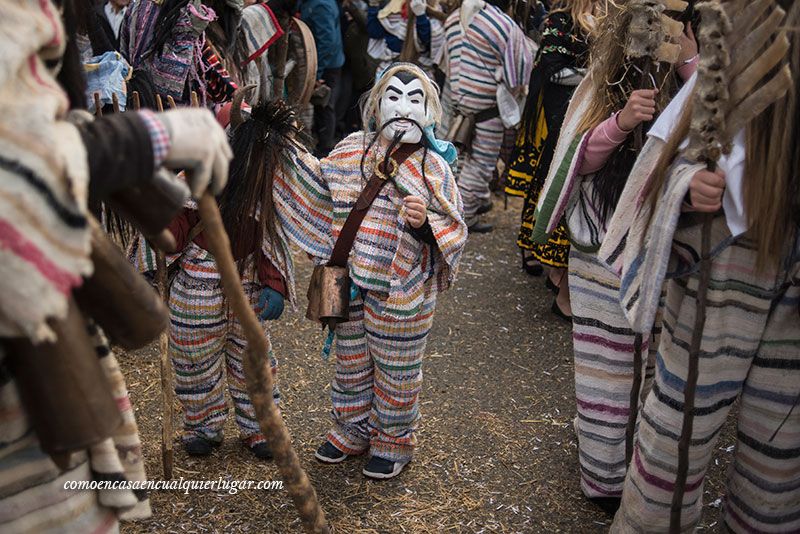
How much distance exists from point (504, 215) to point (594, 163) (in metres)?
3.98

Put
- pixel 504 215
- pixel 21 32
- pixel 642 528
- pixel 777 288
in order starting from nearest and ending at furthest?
1. pixel 21 32
2. pixel 777 288
3. pixel 642 528
4. pixel 504 215

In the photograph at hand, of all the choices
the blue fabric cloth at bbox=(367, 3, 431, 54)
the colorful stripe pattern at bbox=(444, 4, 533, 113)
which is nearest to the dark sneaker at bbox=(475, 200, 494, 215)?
the colorful stripe pattern at bbox=(444, 4, 533, 113)

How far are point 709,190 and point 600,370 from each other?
113 centimetres

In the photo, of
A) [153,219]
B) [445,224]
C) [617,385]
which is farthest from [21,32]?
[617,385]

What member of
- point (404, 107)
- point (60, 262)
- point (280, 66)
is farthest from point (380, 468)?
point (280, 66)

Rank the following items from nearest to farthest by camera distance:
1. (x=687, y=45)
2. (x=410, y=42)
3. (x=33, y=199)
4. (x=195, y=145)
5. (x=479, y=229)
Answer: (x=33, y=199), (x=195, y=145), (x=687, y=45), (x=479, y=229), (x=410, y=42)

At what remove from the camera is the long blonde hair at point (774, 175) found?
2.00 meters

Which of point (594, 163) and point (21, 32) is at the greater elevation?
→ point (21, 32)

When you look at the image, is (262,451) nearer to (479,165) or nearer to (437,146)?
(437,146)

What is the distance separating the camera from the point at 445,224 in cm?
298

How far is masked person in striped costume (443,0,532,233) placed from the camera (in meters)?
5.89

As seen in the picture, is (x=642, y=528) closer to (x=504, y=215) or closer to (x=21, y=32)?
(x=21, y=32)

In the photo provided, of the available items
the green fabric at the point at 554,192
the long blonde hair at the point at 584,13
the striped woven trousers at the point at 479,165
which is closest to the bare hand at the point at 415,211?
the green fabric at the point at 554,192

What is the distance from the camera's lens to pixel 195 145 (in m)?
1.56
